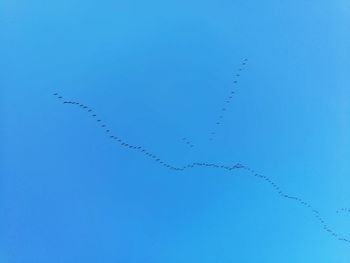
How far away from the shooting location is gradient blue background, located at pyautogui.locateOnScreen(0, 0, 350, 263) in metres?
1.21

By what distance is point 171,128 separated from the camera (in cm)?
128

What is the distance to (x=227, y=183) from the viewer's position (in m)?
1.31

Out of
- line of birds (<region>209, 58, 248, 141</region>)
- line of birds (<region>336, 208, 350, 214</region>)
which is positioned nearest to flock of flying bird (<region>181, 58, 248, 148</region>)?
line of birds (<region>209, 58, 248, 141</region>)

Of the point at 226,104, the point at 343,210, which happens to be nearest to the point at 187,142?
the point at 226,104

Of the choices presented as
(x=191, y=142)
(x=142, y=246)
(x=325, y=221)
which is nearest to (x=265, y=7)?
(x=191, y=142)

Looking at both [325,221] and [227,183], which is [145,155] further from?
[325,221]

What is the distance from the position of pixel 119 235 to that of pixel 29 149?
13.6 inches

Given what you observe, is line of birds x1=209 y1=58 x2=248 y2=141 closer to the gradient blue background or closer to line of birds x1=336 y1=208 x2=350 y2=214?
the gradient blue background

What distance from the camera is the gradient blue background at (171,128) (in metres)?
1.21

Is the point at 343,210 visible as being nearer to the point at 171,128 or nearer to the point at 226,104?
the point at 226,104

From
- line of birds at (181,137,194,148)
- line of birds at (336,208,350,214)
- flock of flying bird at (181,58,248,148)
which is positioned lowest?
line of birds at (336,208,350,214)

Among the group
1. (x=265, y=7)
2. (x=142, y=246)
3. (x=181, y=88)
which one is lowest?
(x=142, y=246)

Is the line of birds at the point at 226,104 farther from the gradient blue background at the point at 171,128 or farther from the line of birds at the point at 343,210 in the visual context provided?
the line of birds at the point at 343,210

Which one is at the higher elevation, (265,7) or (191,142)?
(265,7)
